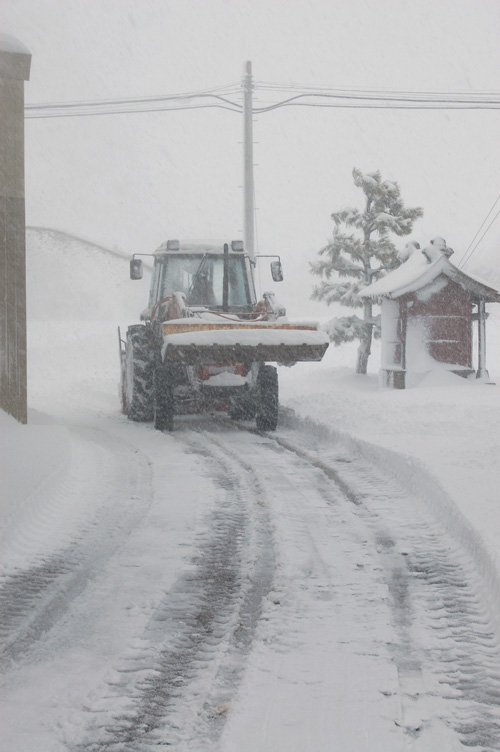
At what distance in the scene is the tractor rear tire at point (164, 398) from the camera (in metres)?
11.4

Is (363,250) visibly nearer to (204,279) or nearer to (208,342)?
(204,279)

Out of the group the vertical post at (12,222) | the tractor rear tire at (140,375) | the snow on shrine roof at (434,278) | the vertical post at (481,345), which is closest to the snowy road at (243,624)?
the vertical post at (12,222)

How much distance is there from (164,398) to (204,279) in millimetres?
2268

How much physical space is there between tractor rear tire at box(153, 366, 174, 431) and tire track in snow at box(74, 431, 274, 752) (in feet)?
17.8

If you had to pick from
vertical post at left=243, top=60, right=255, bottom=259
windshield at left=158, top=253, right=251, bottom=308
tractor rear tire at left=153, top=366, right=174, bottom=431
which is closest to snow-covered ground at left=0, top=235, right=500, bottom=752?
tractor rear tire at left=153, top=366, right=174, bottom=431

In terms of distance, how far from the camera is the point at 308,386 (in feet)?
63.1

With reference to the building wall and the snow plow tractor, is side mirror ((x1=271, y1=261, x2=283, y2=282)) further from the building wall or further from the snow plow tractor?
the building wall

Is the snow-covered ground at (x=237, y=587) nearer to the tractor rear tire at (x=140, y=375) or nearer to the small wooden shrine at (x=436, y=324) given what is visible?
the tractor rear tire at (x=140, y=375)

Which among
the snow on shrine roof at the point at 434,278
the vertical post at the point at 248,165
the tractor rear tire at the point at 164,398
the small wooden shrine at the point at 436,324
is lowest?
the tractor rear tire at the point at 164,398

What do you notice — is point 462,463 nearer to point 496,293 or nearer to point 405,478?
point 405,478

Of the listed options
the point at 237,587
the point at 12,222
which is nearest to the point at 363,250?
the point at 12,222

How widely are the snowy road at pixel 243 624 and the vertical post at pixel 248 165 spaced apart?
12.0 meters

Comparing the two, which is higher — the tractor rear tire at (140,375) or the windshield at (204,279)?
the windshield at (204,279)

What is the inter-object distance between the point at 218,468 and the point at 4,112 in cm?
506
